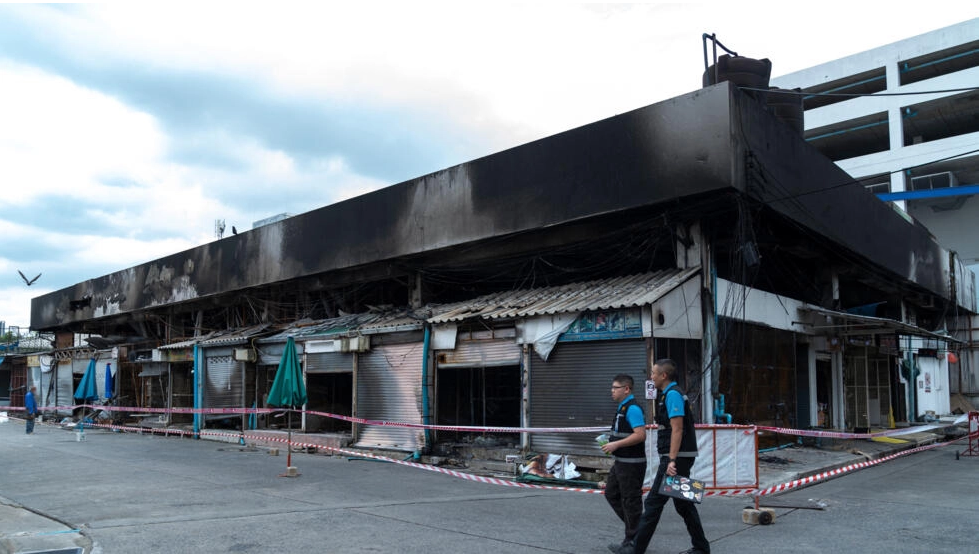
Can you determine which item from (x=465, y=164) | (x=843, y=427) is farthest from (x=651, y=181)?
(x=843, y=427)

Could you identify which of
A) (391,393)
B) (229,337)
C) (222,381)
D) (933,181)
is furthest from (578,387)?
(933,181)

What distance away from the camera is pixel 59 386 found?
33000 mm

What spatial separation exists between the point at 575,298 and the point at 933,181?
136 ft

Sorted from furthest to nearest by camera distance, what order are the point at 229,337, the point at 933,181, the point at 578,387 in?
the point at 933,181, the point at 229,337, the point at 578,387

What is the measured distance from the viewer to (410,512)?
9039mm

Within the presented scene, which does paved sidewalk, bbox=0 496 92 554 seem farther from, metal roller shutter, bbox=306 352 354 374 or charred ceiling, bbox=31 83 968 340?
charred ceiling, bbox=31 83 968 340

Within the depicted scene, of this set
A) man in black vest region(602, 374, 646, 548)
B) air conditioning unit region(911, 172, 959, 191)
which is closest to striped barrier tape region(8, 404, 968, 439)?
man in black vest region(602, 374, 646, 548)

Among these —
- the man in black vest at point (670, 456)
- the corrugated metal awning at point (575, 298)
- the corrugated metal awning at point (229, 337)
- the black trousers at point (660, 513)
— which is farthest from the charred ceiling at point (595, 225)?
the black trousers at point (660, 513)

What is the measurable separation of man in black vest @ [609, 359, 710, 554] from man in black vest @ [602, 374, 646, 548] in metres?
0.19

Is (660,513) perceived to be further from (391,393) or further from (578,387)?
(391,393)

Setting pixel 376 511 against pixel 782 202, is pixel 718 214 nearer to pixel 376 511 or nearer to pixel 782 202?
pixel 782 202

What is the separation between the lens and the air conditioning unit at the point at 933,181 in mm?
44812

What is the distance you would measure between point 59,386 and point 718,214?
3132 cm

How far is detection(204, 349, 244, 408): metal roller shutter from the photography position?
22156 mm
